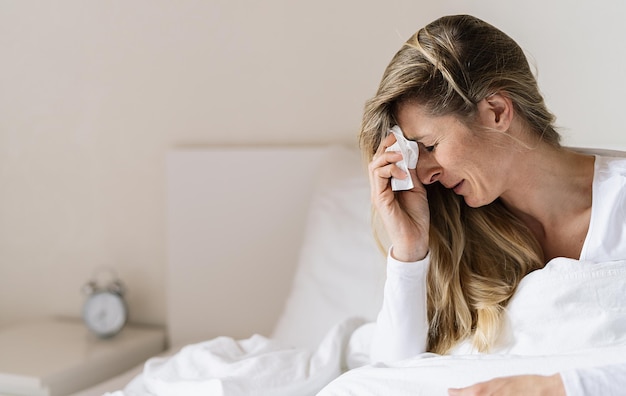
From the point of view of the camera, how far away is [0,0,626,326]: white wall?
1.83 meters

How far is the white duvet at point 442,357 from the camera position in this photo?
46.1 inches

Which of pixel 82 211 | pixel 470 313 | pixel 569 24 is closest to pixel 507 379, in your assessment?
pixel 470 313

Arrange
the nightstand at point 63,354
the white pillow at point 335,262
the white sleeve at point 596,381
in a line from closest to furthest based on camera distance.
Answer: the white sleeve at point 596,381
the white pillow at point 335,262
the nightstand at point 63,354

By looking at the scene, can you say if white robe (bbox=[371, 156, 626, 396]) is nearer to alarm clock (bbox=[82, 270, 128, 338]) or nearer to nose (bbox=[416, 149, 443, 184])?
nose (bbox=[416, 149, 443, 184])

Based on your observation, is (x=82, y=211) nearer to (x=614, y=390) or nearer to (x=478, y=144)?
(x=478, y=144)

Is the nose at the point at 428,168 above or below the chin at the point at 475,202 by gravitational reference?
above

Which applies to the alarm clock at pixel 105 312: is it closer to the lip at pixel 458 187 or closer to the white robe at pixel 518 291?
the white robe at pixel 518 291

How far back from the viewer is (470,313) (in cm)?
149

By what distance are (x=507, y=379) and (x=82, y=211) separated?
1.67 metres

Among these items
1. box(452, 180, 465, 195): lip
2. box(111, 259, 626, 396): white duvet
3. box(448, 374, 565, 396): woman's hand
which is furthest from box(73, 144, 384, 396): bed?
box(448, 374, 565, 396): woman's hand

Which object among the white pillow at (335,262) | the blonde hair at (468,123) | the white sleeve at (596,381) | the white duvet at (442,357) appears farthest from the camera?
the white pillow at (335,262)

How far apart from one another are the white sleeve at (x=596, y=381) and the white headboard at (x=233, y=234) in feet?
3.69

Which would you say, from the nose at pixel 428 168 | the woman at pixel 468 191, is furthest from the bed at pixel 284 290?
the nose at pixel 428 168

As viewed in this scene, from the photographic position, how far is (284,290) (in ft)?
7.22
